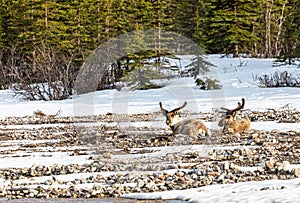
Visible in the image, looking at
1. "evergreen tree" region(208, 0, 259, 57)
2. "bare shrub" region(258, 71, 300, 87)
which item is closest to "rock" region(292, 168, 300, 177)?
"bare shrub" region(258, 71, 300, 87)

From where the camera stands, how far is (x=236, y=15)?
1496 inches

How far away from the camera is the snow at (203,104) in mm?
8891

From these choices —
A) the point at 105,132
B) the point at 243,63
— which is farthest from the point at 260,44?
the point at 105,132

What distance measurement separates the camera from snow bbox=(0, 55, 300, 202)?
8.89 m

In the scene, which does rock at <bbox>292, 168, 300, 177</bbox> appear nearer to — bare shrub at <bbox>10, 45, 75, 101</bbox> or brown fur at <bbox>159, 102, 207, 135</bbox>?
brown fur at <bbox>159, 102, 207, 135</bbox>

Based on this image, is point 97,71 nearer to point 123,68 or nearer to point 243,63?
point 123,68

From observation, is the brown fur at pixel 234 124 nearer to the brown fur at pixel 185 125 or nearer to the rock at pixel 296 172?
the brown fur at pixel 185 125

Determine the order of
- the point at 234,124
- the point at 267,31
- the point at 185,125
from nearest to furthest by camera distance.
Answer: the point at 185,125 < the point at 234,124 < the point at 267,31

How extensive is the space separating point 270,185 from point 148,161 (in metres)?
3.47

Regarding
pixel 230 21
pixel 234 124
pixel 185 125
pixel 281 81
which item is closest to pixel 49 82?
pixel 281 81

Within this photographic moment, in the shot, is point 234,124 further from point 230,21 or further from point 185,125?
point 230,21

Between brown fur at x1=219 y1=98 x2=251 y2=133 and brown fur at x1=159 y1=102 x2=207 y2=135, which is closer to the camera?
brown fur at x1=159 y1=102 x2=207 y2=135

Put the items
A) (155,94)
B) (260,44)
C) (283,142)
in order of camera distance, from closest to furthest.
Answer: (283,142), (155,94), (260,44)

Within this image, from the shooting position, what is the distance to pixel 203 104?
25672mm
